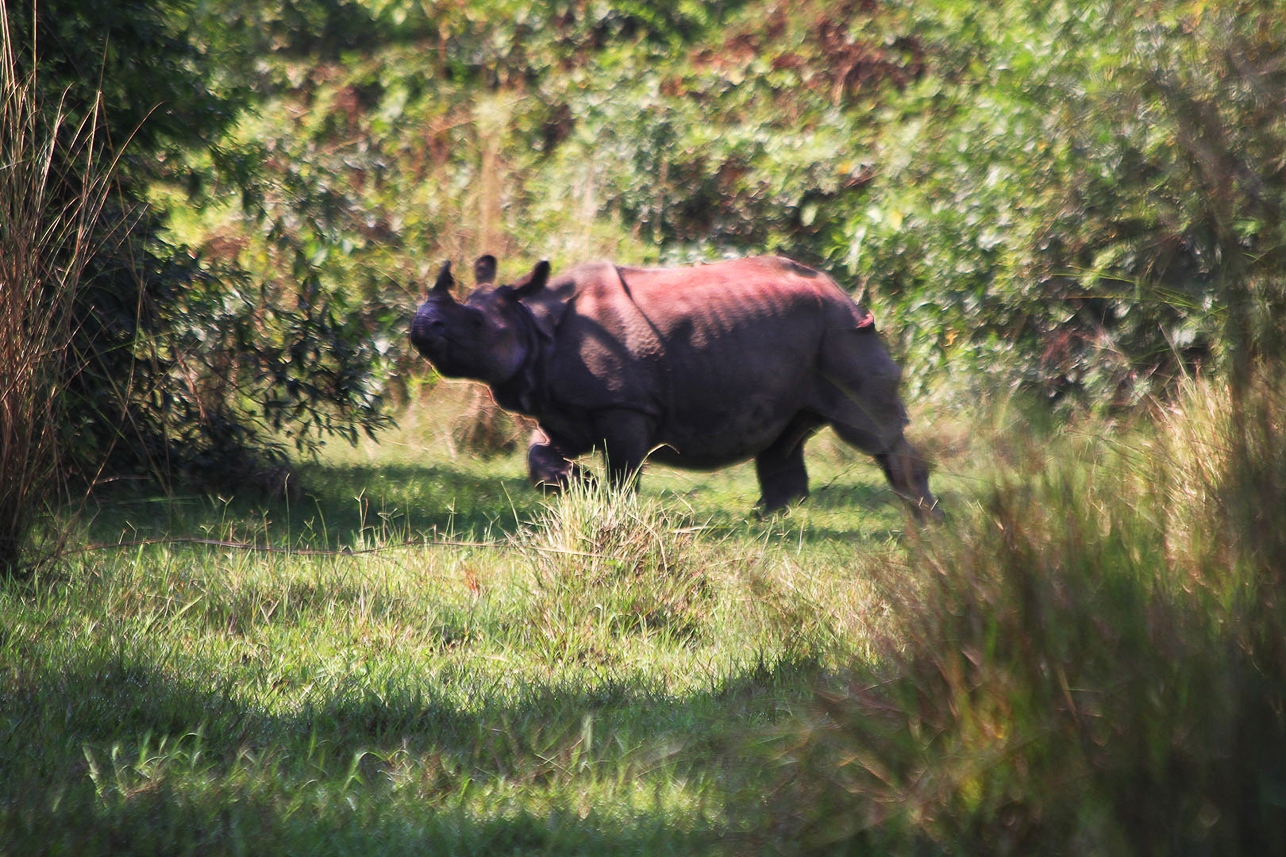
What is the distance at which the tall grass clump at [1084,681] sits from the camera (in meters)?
1.92

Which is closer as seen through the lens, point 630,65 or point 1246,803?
point 1246,803

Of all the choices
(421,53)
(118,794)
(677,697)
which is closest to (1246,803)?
(677,697)

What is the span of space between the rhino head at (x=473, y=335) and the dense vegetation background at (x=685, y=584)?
3.09 feet

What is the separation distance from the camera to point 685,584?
4.45 meters

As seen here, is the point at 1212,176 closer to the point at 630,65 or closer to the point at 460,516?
the point at 460,516

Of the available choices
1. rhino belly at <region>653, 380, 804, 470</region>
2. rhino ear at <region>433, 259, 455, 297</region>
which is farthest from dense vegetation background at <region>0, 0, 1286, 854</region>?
rhino ear at <region>433, 259, 455, 297</region>

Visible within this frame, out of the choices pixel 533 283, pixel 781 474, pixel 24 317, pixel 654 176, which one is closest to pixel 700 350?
pixel 533 283

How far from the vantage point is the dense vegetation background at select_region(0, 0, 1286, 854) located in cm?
202

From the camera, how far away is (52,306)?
3.87 metres

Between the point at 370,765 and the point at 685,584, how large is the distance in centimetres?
166

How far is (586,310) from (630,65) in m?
9.21

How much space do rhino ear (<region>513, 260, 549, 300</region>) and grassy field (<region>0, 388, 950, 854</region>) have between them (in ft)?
4.85

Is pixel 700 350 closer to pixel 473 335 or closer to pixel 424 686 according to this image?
pixel 473 335

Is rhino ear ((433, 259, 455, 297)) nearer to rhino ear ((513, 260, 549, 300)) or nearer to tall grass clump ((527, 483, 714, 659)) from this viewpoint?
rhino ear ((513, 260, 549, 300))
